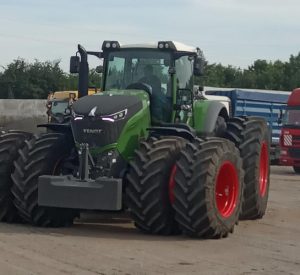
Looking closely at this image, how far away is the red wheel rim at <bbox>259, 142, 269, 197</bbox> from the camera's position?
12.8m

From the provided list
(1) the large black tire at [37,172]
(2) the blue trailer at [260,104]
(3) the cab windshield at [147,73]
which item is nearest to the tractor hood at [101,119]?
(1) the large black tire at [37,172]

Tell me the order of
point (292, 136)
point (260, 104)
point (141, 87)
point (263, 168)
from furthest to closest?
point (260, 104) < point (292, 136) < point (263, 168) < point (141, 87)

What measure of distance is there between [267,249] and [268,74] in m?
59.1

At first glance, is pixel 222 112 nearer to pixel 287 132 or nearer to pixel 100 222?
pixel 100 222

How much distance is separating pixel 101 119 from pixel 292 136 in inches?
594

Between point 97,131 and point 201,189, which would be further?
point 97,131

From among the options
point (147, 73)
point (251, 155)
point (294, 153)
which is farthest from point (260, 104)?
point (147, 73)

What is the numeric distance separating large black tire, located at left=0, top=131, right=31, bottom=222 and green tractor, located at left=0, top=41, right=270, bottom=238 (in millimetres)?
14

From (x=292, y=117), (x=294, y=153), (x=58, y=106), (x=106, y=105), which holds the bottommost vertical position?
(x=294, y=153)

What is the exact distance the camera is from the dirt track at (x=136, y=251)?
8.05 m

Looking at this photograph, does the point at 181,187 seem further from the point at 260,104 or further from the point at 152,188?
the point at 260,104

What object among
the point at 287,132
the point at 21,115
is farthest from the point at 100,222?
the point at 21,115

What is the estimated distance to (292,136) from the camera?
80.2ft

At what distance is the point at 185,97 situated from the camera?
11.5m
